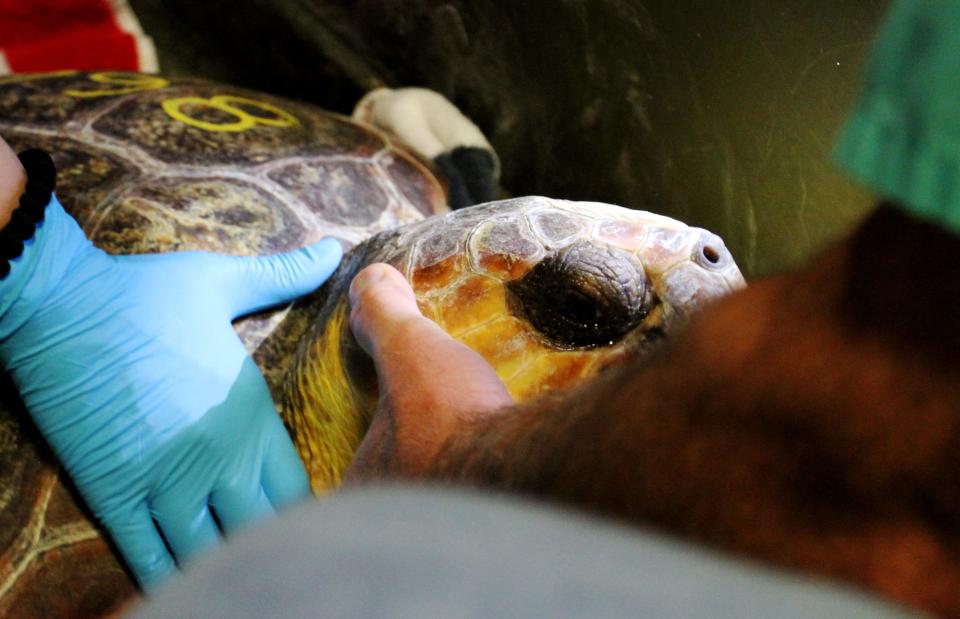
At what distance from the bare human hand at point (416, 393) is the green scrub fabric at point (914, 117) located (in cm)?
31

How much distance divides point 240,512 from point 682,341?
715 mm

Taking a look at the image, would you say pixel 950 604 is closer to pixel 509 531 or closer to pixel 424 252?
pixel 509 531

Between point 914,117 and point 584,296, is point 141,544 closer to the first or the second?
point 584,296

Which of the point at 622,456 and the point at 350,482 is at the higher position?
the point at 622,456

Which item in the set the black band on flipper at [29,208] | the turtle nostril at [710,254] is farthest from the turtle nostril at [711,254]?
the black band on flipper at [29,208]

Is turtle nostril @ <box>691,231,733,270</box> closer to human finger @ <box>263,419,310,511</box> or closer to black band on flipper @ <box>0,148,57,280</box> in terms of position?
human finger @ <box>263,419,310,511</box>

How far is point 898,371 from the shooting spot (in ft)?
0.71

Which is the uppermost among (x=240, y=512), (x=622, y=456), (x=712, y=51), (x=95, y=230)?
(x=622, y=456)

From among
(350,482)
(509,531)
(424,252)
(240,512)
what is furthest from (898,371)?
(240,512)

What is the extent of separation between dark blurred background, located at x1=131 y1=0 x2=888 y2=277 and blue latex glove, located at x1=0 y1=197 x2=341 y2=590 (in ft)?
2.01

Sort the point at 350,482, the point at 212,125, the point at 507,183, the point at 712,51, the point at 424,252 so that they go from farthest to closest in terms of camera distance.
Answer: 1. the point at 507,183
2. the point at 212,125
3. the point at 712,51
4. the point at 424,252
5. the point at 350,482

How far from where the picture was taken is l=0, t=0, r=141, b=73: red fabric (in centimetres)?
156

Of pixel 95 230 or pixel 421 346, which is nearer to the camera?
pixel 421 346

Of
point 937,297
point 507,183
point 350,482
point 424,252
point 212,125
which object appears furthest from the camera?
point 507,183
